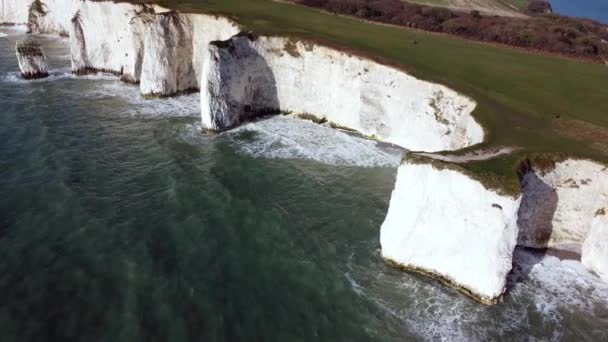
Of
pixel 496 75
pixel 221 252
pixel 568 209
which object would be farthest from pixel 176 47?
pixel 568 209

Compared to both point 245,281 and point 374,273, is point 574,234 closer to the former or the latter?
point 374,273

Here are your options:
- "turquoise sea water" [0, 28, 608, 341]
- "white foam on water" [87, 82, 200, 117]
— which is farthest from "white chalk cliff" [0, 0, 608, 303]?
"turquoise sea water" [0, 28, 608, 341]

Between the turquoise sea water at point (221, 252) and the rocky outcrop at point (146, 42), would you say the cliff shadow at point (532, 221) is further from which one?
the rocky outcrop at point (146, 42)

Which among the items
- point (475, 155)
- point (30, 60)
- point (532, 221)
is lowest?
point (532, 221)

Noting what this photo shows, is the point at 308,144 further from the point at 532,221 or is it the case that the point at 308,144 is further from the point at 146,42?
the point at 146,42

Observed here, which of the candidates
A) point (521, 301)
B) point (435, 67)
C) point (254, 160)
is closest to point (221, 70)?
point (254, 160)

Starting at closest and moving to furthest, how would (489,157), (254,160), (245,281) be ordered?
(245,281), (489,157), (254,160)
